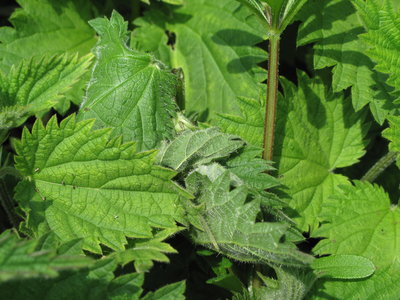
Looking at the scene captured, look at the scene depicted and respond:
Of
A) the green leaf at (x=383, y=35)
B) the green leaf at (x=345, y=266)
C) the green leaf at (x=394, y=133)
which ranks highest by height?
the green leaf at (x=383, y=35)

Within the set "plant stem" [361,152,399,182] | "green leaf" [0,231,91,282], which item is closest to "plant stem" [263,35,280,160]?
"plant stem" [361,152,399,182]

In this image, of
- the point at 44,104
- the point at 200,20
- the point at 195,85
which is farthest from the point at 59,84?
the point at 200,20

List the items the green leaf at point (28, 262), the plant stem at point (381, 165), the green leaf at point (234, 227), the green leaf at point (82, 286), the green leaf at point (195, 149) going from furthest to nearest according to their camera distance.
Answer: the plant stem at point (381, 165) < the green leaf at point (195, 149) < the green leaf at point (234, 227) < the green leaf at point (82, 286) < the green leaf at point (28, 262)

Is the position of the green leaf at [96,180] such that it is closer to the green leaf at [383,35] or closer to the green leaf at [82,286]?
the green leaf at [82,286]

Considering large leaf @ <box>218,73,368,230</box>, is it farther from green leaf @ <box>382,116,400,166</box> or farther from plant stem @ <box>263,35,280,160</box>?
green leaf @ <box>382,116,400,166</box>

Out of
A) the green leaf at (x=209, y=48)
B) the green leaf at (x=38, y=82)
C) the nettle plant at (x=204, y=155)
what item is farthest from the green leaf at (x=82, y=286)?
the green leaf at (x=209, y=48)

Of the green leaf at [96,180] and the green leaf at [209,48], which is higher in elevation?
the green leaf at [209,48]
